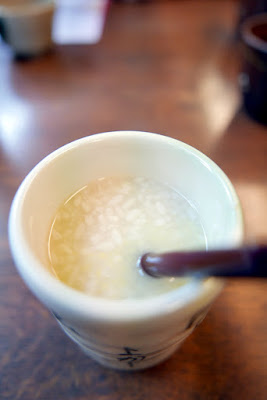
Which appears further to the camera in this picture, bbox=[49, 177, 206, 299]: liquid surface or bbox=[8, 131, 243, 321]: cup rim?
bbox=[49, 177, 206, 299]: liquid surface

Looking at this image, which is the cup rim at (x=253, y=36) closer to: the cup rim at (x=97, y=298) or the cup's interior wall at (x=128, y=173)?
the cup's interior wall at (x=128, y=173)

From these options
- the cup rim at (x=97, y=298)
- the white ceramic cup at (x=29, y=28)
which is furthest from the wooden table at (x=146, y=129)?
the cup rim at (x=97, y=298)

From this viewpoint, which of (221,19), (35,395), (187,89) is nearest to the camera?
(35,395)

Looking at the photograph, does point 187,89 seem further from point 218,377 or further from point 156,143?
point 218,377

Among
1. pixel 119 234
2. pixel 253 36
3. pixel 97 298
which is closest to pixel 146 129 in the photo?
pixel 253 36

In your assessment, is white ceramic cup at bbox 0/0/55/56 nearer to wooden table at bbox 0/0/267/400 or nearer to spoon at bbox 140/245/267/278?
wooden table at bbox 0/0/267/400

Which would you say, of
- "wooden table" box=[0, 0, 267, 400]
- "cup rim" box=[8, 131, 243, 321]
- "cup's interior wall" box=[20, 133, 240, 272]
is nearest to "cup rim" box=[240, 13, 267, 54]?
"wooden table" box=[0, 0, 267, 400]

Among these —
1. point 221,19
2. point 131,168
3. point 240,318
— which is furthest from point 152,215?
point 221,19
